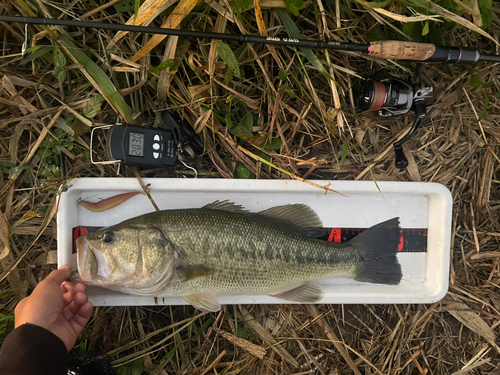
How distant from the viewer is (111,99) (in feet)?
6.75

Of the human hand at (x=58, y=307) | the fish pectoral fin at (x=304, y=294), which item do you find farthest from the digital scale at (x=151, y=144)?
the fish pectoral fin at (x=304, y=294)

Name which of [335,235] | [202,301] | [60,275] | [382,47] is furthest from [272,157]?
[60,275]

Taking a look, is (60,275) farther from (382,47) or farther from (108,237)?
(382,47)

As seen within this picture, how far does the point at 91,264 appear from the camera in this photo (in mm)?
1778

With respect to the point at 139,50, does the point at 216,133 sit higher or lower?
lower

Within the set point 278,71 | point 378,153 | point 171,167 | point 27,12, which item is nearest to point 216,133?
point 171,167

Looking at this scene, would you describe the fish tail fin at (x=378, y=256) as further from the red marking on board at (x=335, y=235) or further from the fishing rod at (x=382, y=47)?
the fishing rod at (x=382, y=47)

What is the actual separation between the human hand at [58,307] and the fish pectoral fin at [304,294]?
4.16ft

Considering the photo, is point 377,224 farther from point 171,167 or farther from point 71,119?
point 71,119

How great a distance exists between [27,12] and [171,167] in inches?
A: 52.1

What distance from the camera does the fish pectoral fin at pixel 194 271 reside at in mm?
1834

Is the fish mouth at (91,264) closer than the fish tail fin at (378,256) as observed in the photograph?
Yes

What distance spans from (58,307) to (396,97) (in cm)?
254

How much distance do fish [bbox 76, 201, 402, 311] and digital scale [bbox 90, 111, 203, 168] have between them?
1.31 ft
